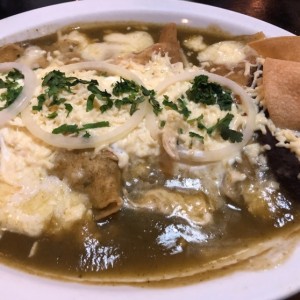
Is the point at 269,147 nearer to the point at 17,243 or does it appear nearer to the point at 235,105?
the point at 235,105

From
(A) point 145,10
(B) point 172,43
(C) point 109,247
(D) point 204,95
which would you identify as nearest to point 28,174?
(C) point 109,247

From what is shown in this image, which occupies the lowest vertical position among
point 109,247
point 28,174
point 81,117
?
point 109,247

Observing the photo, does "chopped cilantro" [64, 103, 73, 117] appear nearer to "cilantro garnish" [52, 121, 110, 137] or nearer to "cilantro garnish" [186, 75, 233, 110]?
"cilantro garnish" [52, 121, 110, 137]

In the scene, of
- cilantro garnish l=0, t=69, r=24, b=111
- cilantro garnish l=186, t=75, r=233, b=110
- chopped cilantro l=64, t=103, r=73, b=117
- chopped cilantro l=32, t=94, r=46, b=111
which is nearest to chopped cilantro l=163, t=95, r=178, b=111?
cilantro garnish l=186, t=75, r=233, b=110

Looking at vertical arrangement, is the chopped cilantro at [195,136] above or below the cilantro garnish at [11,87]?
below

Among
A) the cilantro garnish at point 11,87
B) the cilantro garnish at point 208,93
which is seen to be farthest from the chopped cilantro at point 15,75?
the cilantro garnish at point 208,93

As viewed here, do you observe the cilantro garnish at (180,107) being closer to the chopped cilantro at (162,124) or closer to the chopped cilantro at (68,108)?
the chopped cilantro at (162,124)

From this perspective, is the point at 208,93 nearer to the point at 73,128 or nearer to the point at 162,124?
the point at 162,124
